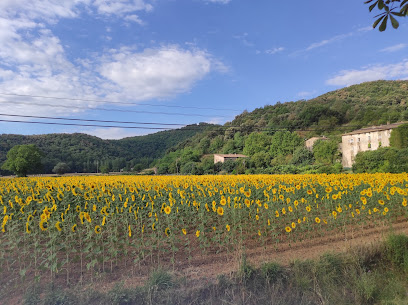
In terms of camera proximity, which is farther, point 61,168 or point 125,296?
point 61,168

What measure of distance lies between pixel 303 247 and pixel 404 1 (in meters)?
4.74

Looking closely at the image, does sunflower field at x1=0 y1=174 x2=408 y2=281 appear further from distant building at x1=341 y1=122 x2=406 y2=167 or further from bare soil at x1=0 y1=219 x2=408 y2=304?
distant building at x1=341 y1=122 x2=406 y2=167

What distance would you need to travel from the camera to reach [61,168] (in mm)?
39844

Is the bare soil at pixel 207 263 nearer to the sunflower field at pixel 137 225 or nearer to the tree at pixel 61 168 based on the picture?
the sunflower field at pixel 137 225

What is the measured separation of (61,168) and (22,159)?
486 centimetres

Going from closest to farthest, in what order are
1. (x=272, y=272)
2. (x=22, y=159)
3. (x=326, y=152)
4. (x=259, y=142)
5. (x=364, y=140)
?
(x=272, y=272) → (x=22, y=159) → (x=364, y=140) → (x=326, y=152) → (x=259, y=142)

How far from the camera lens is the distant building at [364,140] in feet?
128

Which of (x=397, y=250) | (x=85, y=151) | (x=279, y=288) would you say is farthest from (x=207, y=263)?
(x=85, y=151)

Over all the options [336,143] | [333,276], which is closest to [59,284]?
[333,276]

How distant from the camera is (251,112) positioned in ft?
259

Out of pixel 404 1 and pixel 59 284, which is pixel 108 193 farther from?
pixel 404 1

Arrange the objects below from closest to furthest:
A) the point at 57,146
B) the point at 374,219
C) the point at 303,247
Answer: the point at 303,247 → the point at 374,219 → the point at 57,146

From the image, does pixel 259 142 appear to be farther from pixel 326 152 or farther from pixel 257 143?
pixel 326 152

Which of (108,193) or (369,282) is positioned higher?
(108,193)
